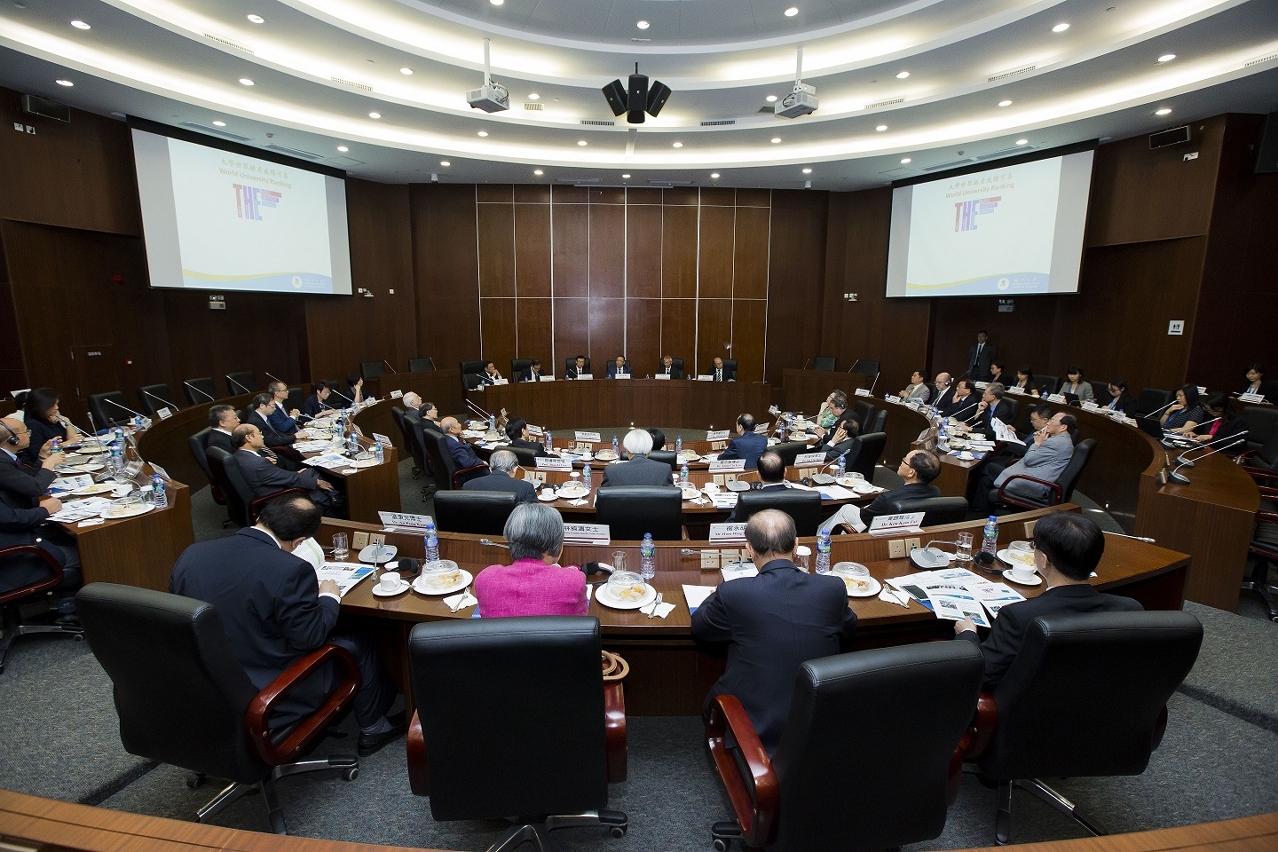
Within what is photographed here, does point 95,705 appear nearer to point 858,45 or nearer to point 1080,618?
point 1080,618

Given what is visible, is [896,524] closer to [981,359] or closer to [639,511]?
[639,511]

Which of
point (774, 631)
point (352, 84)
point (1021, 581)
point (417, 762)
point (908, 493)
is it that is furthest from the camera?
point (352, 84)

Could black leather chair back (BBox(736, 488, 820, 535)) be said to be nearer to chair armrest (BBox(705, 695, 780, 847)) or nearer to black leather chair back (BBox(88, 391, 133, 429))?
chair armrest (BBox(705, 695, 780, 847))

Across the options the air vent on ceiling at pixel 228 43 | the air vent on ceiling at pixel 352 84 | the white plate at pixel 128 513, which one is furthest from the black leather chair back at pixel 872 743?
the air vent on ceiling at pixel 352 84

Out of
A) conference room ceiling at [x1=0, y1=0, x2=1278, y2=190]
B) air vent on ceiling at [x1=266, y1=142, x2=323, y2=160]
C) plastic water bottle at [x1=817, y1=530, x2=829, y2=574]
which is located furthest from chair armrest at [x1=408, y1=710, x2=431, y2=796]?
air vent on ceiling at [x1=266, y1=142, x2=323, y2=160]

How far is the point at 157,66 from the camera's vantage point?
622 cm

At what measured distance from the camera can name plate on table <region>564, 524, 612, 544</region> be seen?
2.99m

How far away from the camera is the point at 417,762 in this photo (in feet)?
5.98

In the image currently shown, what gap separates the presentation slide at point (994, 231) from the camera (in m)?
8.02

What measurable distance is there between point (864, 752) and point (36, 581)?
4.03 metres

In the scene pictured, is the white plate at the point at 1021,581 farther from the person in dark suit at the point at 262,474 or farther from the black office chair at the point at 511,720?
the person in dark suit at the point at 262,474

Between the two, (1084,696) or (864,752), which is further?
(1084,696)

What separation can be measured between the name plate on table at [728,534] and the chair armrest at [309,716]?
1664 millimetres

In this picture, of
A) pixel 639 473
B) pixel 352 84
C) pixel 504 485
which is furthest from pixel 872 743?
pixel 352 84
